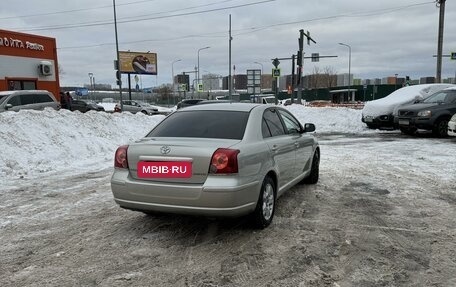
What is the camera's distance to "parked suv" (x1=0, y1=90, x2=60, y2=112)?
15.9 m

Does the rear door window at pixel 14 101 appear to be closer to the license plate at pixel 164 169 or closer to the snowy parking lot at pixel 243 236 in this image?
the snowy parking lot at pixel 243 236

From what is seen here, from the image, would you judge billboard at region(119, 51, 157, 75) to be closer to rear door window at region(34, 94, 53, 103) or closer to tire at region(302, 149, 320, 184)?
rear door window at region(34, 94, 53, 103)

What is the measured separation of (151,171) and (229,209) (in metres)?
0.94

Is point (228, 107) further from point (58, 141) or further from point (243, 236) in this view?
point (58, 141)

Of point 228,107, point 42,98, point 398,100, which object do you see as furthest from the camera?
point 398,100

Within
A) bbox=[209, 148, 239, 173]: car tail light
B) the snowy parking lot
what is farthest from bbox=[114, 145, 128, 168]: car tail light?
bbox=[209, 148, 239, 173]: car tail light

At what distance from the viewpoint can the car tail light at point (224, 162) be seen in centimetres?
437

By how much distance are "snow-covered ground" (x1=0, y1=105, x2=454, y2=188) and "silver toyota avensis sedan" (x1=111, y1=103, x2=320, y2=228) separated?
4213mm

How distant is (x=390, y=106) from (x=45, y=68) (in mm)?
19397

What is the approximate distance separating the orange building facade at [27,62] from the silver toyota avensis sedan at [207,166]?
70.0 ft

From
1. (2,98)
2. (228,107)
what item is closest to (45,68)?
(2,98)

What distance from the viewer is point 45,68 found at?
25344 millimetres

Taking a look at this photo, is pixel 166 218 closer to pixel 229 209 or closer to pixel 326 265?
pixel 229 209

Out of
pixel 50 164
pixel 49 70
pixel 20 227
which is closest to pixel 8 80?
pixel 49 70
